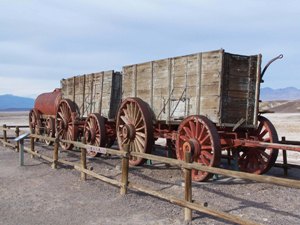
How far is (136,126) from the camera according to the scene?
1045cm

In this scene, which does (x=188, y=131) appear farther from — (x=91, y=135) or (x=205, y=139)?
(x=91, y=135)

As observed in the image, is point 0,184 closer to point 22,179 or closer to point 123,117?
point 22,179

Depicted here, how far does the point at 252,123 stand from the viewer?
28.6 ft

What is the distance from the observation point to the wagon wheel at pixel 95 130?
12117 mm

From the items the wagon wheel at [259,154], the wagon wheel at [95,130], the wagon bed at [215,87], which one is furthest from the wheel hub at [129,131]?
the wagon wheel at [259,154]

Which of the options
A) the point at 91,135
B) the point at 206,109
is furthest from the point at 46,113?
the point at 206,109

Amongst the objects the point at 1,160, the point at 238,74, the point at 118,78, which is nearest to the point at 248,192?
the point at 238,74

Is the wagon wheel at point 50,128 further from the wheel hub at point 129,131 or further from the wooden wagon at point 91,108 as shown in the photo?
the wheel hub at point 129,131

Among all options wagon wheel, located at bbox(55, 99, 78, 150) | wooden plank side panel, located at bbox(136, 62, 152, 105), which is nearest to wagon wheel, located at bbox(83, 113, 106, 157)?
wagon wheel, located at bbox(55, 99, 78, 150)

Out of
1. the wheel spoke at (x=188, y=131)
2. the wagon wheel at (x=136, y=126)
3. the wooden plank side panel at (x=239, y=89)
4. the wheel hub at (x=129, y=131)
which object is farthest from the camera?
the wheel hub at (x=129, y=131)

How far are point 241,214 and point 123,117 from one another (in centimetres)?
544

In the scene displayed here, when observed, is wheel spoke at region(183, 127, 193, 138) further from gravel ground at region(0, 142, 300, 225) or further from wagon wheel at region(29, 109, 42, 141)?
wagon wheel at region(29, 109, 42, 141)

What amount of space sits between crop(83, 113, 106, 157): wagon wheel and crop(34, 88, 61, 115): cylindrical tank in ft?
13.9

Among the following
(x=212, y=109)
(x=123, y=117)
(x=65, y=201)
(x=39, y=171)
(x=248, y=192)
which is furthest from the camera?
(x=123, y=117)
